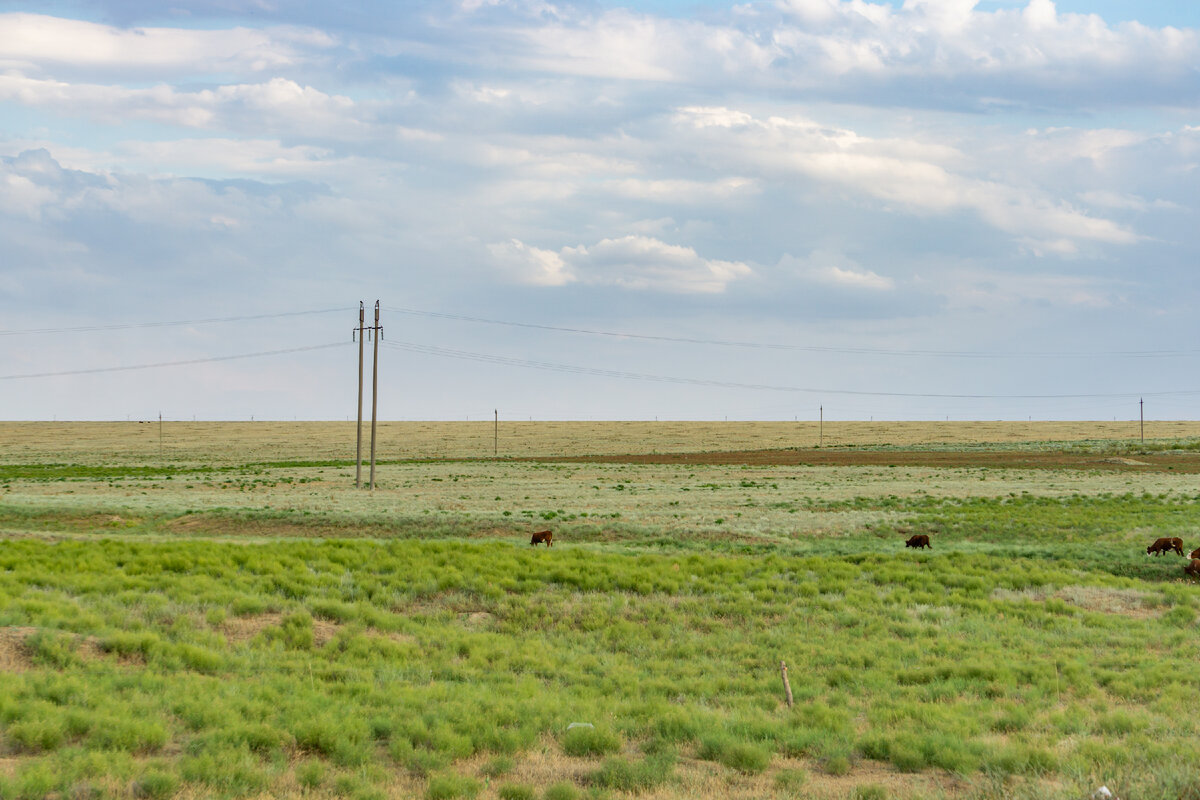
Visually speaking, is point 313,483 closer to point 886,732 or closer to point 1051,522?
point 1051,522

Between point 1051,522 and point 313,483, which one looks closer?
point 1051,522

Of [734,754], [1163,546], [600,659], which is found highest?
[1163,546]

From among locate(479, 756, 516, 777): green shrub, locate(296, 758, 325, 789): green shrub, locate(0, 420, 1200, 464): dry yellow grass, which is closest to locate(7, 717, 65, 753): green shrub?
locate(296, 758, 325, 789): green shrub

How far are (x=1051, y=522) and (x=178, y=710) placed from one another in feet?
115

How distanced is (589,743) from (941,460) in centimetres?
8757

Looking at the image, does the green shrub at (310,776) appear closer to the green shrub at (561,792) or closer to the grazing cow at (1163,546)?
the green shrub at (561,792)

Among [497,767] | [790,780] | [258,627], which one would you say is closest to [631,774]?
[497,767]

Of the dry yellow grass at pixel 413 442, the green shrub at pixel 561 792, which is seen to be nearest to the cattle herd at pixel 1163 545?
the green shrub at pixel 561 792

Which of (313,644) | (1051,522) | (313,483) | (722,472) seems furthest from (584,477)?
(313,644)

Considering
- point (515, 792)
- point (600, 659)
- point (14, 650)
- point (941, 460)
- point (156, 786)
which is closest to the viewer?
point (156, 786)

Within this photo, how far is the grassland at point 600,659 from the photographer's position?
10.5 metres

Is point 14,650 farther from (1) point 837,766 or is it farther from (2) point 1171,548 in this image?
(2) point 1171,548

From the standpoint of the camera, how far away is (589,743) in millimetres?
11656

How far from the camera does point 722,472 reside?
252ft
